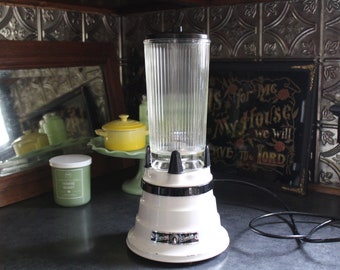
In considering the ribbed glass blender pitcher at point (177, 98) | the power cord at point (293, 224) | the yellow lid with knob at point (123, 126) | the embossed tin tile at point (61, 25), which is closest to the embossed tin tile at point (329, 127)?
the power cord at point (293, 224)

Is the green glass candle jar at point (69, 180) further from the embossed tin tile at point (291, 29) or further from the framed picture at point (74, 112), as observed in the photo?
the embossed tin tile at point (291, 29)

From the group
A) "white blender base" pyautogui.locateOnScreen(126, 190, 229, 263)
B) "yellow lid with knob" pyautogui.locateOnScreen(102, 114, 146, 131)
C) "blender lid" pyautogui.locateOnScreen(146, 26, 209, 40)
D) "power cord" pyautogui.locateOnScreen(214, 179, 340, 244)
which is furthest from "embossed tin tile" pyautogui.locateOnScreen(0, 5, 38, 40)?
"power cord" pyautogui.locateOnScreen(214, 179, 340, 244)

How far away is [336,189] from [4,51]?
865 millimetres

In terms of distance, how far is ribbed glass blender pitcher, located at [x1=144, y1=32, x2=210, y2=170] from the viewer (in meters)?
0.92

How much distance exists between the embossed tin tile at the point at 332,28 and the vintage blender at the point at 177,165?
329 millimetres

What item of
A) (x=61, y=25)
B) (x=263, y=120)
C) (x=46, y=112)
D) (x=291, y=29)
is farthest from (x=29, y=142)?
(x=291, y=29)

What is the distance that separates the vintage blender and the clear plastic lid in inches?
8.0

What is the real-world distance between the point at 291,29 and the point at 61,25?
61cm

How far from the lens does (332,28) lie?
1.05 meters

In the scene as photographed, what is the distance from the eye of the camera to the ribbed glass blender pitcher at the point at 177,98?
0.92m

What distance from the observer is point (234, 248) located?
834mm

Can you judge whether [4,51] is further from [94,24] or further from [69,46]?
[94,24]

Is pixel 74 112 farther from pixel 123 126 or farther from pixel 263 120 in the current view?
pixel 263 120

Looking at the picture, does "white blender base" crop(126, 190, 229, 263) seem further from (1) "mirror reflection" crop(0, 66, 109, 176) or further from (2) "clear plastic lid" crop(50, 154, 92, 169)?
(1) "mirror reflection" crop(0, 66, 109, 176)
